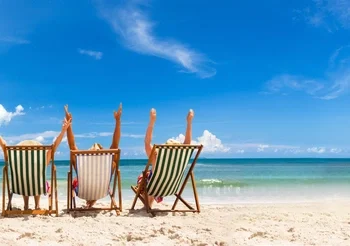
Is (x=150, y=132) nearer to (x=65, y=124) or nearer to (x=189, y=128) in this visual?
(x=189, y=128)

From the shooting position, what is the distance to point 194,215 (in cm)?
532

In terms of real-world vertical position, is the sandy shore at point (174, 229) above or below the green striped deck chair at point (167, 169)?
below

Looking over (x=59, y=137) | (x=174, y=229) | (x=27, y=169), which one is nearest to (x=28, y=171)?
(x=27, y=169)

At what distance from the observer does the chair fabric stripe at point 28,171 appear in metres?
4.80

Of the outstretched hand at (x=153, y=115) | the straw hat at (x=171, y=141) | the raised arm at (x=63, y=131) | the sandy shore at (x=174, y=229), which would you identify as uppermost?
the outstretched hand at (x=153, y=115)

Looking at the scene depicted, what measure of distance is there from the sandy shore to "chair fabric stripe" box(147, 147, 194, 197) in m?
0.34

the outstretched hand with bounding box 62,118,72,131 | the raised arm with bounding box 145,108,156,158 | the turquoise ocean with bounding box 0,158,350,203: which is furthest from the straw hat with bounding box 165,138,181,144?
the turquoise ocean with bounding box 0,158,350,203

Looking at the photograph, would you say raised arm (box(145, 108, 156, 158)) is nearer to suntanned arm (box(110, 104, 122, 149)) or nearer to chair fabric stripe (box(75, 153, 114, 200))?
suntanned arm (box(110, 104, 122, 149))

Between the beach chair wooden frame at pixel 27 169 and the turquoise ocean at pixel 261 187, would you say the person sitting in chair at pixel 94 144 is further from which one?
the turquoise ocean at pixel 261 187

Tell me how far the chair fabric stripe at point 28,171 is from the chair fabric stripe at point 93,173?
1.41ft

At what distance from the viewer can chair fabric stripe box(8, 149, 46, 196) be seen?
4.80 m

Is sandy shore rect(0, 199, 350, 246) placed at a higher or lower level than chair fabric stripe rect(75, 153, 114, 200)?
lower

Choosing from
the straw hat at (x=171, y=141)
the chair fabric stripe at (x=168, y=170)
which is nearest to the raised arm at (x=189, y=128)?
the straw hat at (x=171, y=141)

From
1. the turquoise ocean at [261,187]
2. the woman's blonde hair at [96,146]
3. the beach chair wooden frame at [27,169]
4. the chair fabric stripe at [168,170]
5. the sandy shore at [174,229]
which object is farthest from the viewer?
the turquoise ocean at [261,187]
